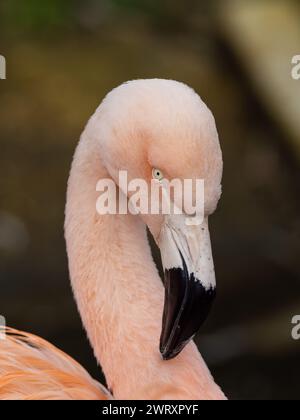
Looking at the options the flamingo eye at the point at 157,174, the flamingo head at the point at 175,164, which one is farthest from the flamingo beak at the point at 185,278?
the flamingo eye at the point at 157,174

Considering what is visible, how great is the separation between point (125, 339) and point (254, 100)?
12.5 feet

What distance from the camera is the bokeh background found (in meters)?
4.96

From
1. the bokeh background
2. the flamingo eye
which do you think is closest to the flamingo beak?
the flamingo eye

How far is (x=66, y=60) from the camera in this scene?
675cm

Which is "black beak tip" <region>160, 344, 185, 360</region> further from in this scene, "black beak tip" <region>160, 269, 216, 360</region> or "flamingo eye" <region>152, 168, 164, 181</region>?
"flamingo eye" <region>152, 168, 164, 181</region>

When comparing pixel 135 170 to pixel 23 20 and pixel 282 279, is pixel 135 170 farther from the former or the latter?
pixel 23 20

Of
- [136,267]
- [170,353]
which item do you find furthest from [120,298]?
[170,353]

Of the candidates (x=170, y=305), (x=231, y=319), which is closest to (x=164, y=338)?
(x=170, y=305)

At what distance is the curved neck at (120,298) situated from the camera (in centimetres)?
279

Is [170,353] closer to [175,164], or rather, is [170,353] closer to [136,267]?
[136,267]

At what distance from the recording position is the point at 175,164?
2498 millimetres

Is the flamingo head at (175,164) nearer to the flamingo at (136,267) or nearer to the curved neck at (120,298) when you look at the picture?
the flamingo at (136,267)

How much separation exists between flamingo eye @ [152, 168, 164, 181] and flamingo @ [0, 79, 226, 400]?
1 cm

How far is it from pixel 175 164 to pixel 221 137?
12.4 ft
